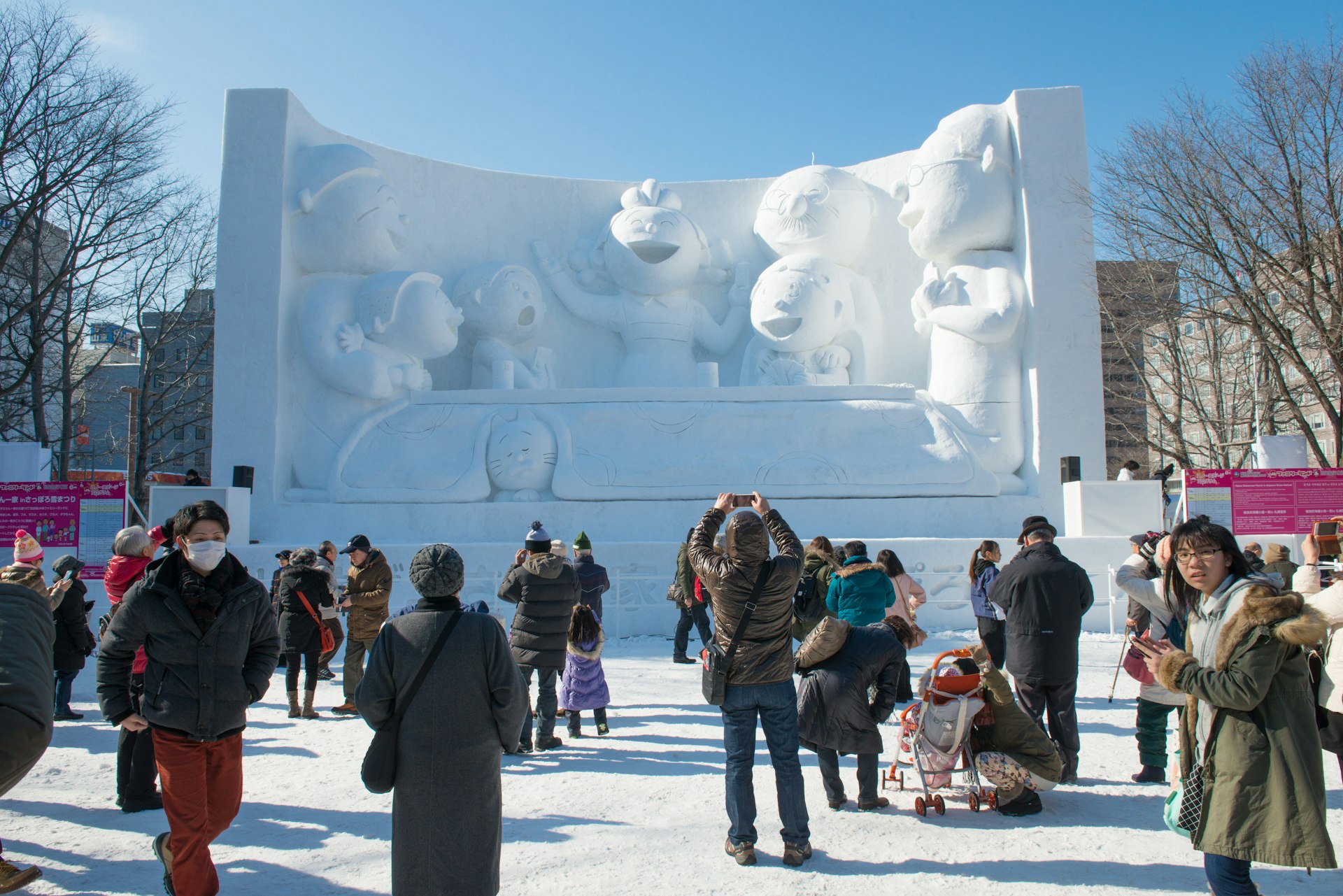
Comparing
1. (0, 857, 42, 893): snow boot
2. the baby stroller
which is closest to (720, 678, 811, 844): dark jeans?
the baby stroller

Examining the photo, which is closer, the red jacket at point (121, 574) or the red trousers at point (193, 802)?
the red trousers at point (193, 802)

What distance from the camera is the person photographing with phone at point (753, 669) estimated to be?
313 centimetres

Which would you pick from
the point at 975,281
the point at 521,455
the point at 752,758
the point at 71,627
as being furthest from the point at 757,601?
the point at 975,281

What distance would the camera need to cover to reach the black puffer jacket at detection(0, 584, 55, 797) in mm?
1709

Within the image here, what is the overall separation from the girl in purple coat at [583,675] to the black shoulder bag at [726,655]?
6.32 feet

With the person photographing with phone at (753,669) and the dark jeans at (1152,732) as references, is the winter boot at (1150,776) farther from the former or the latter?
the person photographing with phone at (753,669)

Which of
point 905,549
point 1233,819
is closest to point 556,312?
point 905,549

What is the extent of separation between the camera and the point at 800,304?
34.6ft

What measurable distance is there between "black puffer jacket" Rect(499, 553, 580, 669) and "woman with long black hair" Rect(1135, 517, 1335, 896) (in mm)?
2920

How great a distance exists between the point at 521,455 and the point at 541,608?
5157 mm

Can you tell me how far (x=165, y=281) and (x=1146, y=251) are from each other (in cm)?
1718

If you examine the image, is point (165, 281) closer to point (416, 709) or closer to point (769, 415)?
point (769, 415)

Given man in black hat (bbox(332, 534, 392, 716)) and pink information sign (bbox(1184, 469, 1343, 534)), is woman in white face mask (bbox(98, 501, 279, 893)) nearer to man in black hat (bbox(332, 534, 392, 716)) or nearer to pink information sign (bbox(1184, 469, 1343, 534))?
man in black hat (bbox(332, 534, 392, 716))

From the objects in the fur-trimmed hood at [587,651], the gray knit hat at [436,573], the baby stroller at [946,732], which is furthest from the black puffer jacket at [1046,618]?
the gray knit hat at [436,573]
